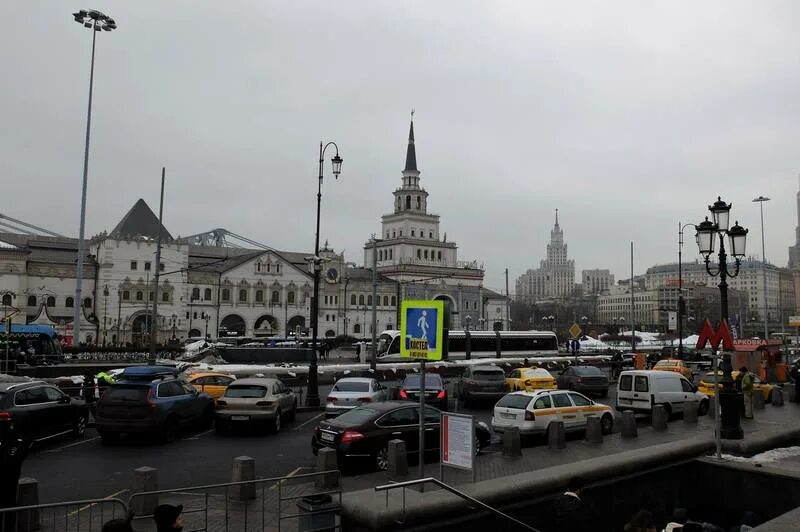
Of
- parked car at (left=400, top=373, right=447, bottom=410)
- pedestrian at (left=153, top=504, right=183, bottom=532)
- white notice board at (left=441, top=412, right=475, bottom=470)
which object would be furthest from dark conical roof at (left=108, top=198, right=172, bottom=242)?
pedestrian at (left=153, top=504, right=183, bottom=532)

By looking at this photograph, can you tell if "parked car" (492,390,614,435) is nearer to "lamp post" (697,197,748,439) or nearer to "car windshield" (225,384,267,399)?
"lamp post" (697,197,748,439)

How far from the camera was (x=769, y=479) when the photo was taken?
41.8 feet

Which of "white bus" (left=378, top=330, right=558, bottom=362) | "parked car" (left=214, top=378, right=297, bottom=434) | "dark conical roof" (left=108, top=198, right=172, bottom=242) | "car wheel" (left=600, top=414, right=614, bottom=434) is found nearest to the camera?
"parked car" (left=214, top=378, right=297, bottom=434)

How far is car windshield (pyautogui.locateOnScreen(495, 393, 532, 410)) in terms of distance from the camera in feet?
55.0

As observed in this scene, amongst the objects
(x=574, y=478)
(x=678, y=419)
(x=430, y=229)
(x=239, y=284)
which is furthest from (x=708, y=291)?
(x=574, y=478)

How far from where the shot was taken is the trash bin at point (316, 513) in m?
8.57

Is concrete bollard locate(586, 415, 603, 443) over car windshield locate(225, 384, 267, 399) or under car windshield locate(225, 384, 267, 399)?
under

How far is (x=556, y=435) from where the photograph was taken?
51.3 feet

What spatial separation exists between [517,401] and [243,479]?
8.57 metres

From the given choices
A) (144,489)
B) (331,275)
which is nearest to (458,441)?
(144,489)

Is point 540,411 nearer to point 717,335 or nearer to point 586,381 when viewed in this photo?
point 717,335

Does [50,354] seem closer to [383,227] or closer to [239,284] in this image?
[239,284]

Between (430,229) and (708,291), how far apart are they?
3400 inches

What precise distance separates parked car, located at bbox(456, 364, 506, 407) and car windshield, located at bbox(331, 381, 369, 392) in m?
6.64
